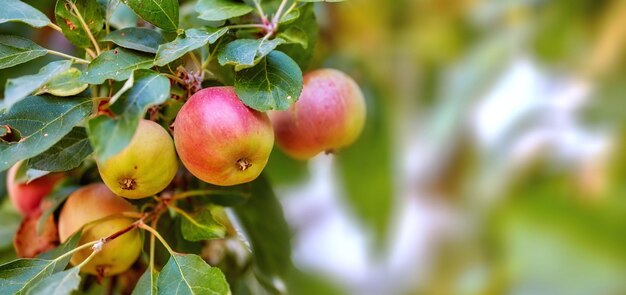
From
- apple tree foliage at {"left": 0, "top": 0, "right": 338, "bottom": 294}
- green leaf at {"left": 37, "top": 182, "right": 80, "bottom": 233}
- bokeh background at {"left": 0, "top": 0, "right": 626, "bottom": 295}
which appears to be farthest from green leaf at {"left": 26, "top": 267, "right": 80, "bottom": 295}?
bokeh background at {"left": 0, "top": 0, "right": 626, "bottom": 295}

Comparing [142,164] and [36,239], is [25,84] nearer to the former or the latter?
[142,164]

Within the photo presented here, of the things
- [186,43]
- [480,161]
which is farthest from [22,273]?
[480,161]

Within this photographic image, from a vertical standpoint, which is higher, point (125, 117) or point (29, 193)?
point (125, 117)

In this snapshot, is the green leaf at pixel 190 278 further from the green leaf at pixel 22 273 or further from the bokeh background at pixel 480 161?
the bokeh background at pixel 480 161

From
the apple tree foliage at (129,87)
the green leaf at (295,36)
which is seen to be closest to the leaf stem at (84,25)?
the apple tree foliage at (129,87)

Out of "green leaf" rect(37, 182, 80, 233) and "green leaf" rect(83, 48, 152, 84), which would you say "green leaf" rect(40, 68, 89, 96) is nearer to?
"green leaf" rect(83, 48, 152, 84)
